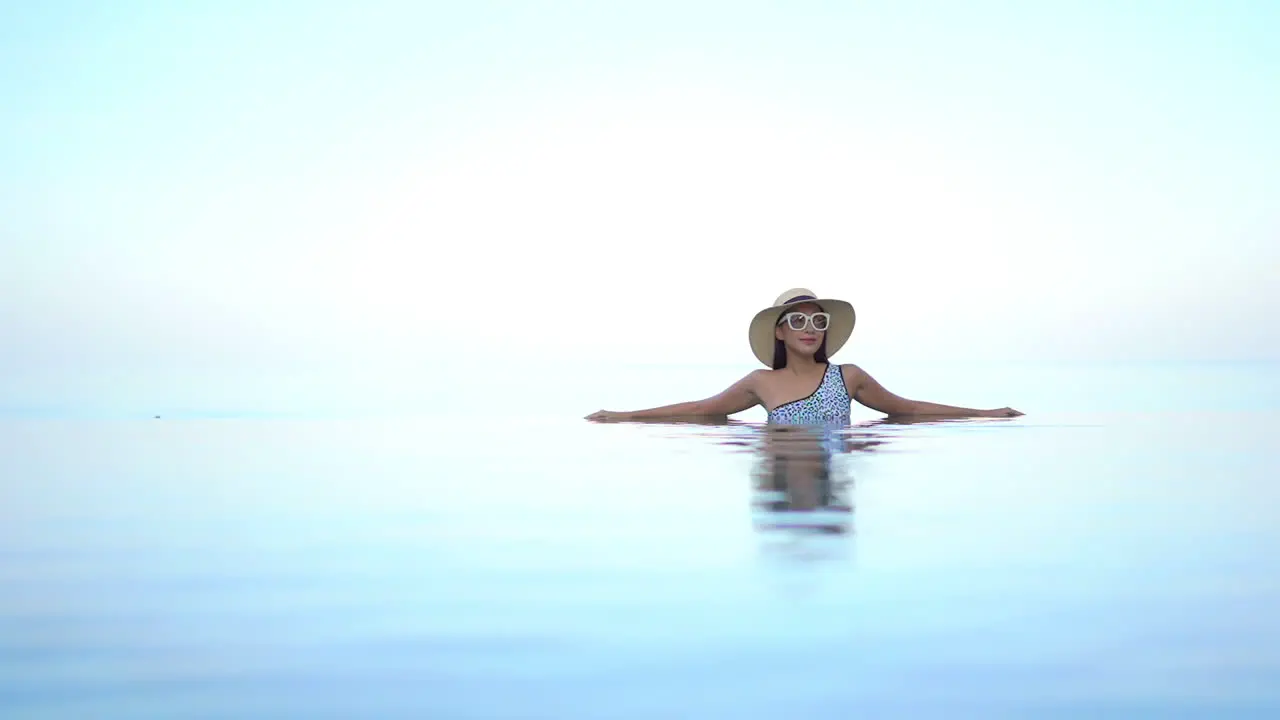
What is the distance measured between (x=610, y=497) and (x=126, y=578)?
7.04 feet

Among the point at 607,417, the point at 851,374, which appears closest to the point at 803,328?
the point at 851,374

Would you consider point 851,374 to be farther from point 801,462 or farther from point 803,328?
point 801,462

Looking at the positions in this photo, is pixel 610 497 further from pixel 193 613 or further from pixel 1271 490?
pixel 1271 490

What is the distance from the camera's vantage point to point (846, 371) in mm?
9664

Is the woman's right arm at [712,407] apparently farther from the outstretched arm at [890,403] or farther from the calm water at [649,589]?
the calm water at [649,589]

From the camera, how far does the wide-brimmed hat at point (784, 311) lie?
A: 9.61m

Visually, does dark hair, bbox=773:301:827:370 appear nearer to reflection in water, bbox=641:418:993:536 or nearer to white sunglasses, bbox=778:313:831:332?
white sunglasses, bbox=778:313:831:332

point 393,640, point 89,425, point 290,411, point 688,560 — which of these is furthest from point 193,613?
point 290,411

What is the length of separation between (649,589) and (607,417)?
278 inches

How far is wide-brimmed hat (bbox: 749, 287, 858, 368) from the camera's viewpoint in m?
9.61

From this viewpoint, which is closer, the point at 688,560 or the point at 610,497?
the point at 688,560

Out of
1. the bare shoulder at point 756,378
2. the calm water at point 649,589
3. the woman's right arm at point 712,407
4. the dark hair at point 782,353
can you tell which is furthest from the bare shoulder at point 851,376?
the calm water at point 649,589

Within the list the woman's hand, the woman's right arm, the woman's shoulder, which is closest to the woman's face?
the woman's shoulder

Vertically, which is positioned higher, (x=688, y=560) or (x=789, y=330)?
(x=789, y=330)
